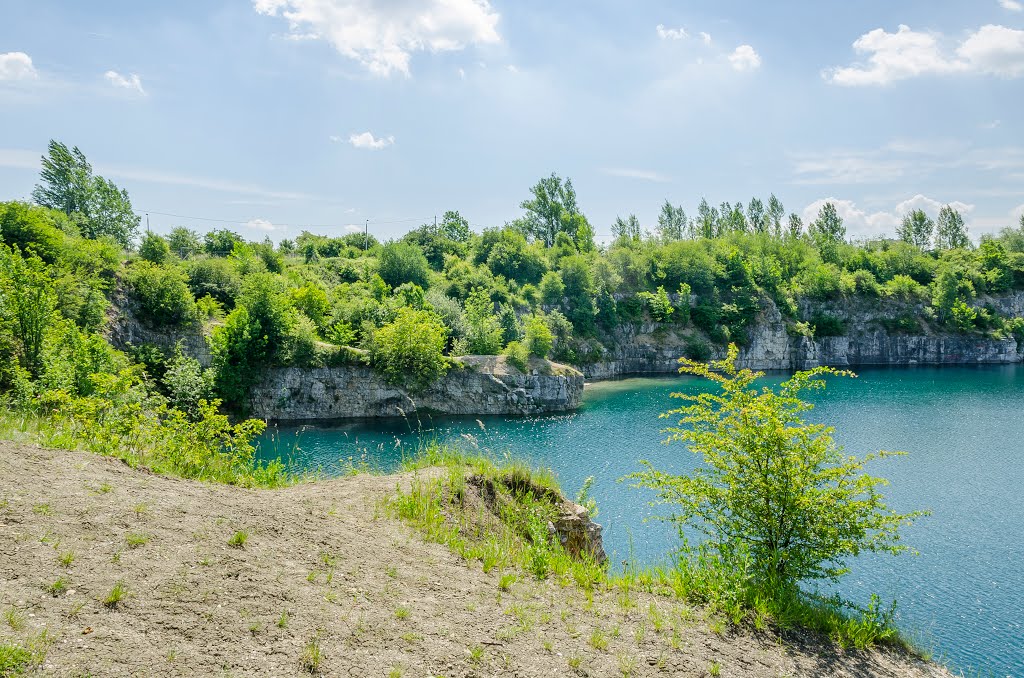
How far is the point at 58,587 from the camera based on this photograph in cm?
628

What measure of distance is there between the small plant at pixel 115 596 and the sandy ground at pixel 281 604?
61 mm

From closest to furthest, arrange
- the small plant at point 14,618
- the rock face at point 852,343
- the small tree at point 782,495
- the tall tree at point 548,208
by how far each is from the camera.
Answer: the small plant at point 14,618 → the small tree at point 782,495 → the rock face at point 852,343 → the tall tree at point 548,208

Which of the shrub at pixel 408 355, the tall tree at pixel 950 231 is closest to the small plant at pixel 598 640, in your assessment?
the shrub at pixel 408 355

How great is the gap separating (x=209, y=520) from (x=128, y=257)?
56.1m

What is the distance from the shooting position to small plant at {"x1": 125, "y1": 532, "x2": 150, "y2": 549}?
7.29 meters

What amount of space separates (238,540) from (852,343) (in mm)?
97995

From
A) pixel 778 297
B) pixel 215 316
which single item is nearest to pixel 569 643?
pixel 215 316

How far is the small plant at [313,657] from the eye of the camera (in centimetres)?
604

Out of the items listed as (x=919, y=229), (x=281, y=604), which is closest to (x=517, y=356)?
(x=281, y=604)

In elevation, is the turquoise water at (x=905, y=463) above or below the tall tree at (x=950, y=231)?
below

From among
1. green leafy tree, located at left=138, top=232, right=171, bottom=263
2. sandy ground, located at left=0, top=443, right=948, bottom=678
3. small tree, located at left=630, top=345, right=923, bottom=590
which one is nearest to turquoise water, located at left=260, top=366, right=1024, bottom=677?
sandy ground, located at left=0, top=443, right=948, bottom=678

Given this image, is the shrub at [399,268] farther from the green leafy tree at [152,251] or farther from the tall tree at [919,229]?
the tall tree at [919,229]

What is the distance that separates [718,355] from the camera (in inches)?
3078

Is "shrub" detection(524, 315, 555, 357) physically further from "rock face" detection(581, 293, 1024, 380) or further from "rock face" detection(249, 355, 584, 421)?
"rock face" detection(581, 293, 1024, 380)
